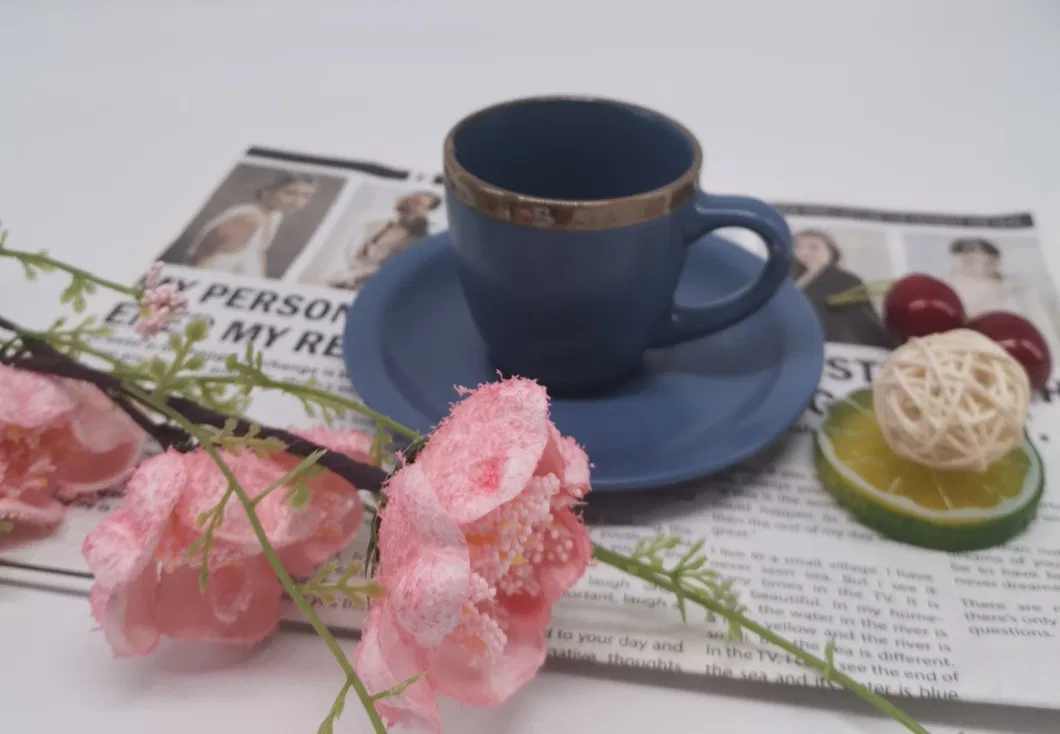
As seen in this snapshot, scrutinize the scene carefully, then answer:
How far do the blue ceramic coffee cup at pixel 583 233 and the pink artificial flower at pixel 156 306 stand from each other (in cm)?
13

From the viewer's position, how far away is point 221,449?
30cm

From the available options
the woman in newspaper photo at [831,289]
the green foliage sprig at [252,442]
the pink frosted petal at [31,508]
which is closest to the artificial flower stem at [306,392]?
the green foliage sprig at [252,442]

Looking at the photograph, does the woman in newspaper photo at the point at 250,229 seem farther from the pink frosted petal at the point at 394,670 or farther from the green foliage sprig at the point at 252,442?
the pink frosted petal at the point at 394,670

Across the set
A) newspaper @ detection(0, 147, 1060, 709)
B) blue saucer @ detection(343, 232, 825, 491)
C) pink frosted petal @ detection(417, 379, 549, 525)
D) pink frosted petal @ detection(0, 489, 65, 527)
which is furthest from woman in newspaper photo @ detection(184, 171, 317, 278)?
pink frosted petal @ detection(417, 379, 549, 525)

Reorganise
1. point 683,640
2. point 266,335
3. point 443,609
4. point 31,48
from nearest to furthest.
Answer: point 443,609 → point 683,640 → point 266,335 → point 31,48

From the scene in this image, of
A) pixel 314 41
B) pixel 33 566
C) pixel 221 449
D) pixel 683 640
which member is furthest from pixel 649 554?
pixel 314 41

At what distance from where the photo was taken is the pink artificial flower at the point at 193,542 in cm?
27

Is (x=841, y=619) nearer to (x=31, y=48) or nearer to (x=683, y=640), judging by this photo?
(x=683, y=640)

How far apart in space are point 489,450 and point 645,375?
0.23 meters

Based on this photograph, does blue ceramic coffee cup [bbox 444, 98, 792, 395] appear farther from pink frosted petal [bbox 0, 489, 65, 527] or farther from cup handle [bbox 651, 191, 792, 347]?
pink frosted petal [bbox 0, 489, 65, 527]

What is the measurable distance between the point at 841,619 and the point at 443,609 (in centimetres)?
19

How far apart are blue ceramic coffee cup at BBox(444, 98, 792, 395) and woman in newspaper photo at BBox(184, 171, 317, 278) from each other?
0.21m

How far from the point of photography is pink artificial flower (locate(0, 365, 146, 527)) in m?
0.33

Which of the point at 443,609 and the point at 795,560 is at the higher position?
the point at 443,609
